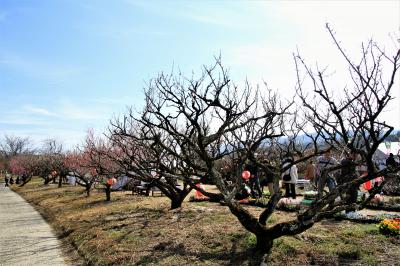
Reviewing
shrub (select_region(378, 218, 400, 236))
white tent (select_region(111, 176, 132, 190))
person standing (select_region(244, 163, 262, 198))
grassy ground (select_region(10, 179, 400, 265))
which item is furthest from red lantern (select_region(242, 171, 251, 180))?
white tent (select_region(111, 176, 132, 190))

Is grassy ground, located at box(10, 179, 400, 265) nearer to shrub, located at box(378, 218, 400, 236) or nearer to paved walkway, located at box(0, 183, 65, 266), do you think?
shrub, located at box(378, 218, 400, 236)

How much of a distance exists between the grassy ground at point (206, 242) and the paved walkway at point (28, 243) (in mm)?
470

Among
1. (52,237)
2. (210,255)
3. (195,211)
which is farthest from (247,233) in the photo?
(52,237)

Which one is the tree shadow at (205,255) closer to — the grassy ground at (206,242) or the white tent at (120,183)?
the grassy ground at (206,242)

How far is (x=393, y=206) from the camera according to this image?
12797 mm

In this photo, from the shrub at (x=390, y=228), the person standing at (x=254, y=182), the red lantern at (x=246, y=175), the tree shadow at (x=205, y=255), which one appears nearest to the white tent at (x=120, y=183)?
the person standing at (x=254, y=182)

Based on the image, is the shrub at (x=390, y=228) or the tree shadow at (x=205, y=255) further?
the shrub at (x=390, y=228)

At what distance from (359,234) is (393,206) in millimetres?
5115

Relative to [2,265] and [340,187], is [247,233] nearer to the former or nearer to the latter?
[340,187]

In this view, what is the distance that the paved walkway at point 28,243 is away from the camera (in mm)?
9966

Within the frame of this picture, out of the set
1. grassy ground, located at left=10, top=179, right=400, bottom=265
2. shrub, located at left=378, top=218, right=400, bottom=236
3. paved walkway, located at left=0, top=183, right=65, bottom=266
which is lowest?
paved walkway, located at left=0, top=183, right=65, bottom=266

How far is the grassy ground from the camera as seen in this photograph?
7.41m

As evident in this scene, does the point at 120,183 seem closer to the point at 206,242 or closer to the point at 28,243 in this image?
the point at 28,243

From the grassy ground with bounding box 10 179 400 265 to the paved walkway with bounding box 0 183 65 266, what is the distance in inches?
18.5
